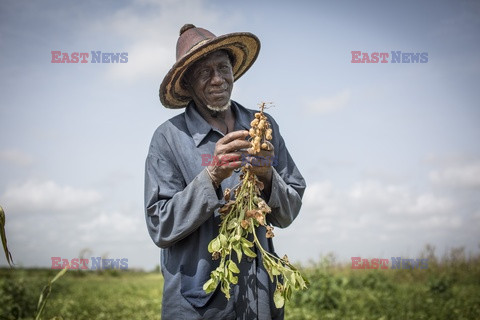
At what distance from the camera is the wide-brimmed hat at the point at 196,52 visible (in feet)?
8.49

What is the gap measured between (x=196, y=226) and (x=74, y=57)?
251 cm

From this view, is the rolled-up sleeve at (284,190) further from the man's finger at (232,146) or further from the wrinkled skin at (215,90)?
the man's finger at (232,146)

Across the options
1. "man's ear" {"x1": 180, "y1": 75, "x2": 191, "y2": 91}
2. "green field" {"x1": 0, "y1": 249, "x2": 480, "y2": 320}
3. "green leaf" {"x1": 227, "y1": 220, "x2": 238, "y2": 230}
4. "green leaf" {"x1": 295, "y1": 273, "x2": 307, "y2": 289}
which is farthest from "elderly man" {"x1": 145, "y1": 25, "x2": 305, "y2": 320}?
"green field" {"x1": 0, "y1": 249, "x2": 480, "y2": 320}

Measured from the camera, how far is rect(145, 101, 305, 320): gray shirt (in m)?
2.32

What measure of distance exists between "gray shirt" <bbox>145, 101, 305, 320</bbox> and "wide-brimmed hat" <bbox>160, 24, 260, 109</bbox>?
0.29 m

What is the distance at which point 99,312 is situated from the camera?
682 cm

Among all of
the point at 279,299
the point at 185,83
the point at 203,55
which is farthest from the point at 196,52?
the point at 279,299

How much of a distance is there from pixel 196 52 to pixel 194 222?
951mm

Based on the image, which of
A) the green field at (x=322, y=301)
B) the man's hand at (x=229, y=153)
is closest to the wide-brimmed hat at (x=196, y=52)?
the man's hand at (x=229, y=153)

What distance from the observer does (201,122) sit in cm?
267

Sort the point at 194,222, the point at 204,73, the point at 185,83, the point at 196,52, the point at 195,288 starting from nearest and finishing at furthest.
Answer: the point at 194,222 → the point at 195,288 → the point at 196,52 → the point at 204,73 → the point at 185,83

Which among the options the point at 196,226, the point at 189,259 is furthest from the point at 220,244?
the point at 189,259

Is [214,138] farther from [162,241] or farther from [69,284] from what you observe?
[69,284]

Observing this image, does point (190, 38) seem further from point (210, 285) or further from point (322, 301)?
point (322, 301)
